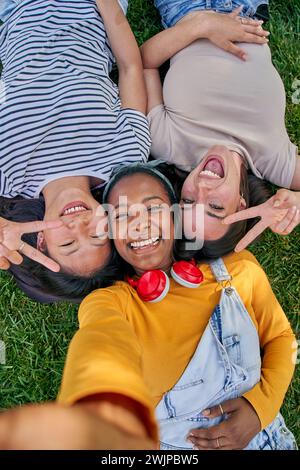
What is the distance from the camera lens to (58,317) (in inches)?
50.2

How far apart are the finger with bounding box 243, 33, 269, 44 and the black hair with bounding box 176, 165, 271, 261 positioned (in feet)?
1.05

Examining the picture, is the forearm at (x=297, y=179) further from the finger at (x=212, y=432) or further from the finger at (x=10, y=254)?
the finger at (x=10, y=254)

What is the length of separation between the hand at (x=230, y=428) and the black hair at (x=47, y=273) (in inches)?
14.5

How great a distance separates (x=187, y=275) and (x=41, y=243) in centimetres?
33

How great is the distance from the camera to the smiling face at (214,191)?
1.06 m

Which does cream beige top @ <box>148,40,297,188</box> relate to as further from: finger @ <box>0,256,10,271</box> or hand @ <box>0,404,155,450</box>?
hand @ <box>0,404,155,450</box>

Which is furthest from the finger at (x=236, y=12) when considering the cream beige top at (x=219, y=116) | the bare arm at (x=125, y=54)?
the bare arm at (x=125, y=54)

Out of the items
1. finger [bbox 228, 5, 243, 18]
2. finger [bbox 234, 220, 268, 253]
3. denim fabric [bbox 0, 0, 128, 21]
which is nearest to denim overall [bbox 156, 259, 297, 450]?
finger [bbox 234, 220, 268, 253]

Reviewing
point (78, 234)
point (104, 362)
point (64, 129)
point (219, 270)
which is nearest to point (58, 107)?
point (64, 129)

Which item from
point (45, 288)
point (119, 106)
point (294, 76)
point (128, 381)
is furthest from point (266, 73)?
point (128, 381)

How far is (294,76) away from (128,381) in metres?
1.07

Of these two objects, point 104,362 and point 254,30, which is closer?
point 104,362

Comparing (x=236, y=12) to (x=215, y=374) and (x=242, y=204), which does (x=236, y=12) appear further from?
(x=215, y=374)

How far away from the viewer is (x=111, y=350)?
2.26ft
